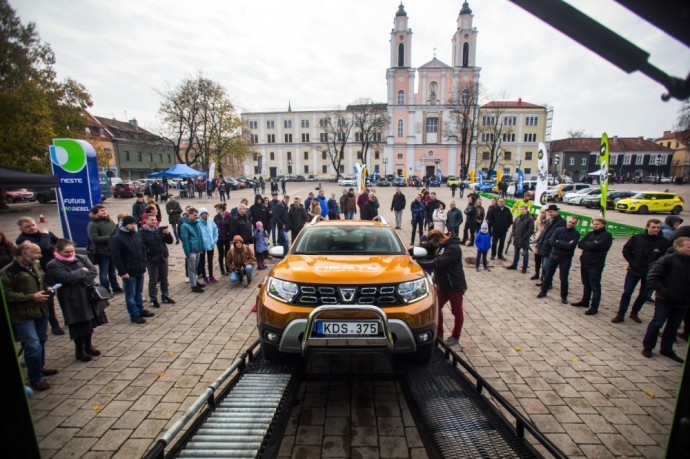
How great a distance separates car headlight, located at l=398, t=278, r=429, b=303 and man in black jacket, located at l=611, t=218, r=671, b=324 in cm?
459

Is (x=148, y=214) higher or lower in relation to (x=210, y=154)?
lower

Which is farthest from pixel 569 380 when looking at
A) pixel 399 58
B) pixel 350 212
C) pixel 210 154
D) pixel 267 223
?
pixel 399 58

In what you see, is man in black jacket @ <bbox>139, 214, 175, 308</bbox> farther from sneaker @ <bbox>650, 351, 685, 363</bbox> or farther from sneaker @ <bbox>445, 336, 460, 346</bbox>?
sneaker @ <bbox>650, 351, 685, 363</bbox>

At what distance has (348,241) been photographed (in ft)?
15.3

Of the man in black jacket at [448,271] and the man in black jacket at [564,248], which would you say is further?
the man in black jacket at [564,248]

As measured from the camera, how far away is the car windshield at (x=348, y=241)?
4447mm

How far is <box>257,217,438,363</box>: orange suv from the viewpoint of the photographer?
3207mm

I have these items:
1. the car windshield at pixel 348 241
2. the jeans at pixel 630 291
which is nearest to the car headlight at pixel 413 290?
the car windshield at pixel 348 241

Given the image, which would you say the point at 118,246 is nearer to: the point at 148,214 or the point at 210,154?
the point at 148,214

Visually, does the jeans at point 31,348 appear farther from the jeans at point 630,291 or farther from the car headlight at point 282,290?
the jeans at point 630,291

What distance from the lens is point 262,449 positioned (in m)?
2.55

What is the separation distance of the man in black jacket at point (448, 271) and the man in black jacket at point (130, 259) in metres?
4.85

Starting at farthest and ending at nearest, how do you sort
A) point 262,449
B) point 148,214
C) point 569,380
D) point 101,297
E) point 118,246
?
point 148,214 → point 118,246 → point 101,297 → point 569,380 → point 262,449

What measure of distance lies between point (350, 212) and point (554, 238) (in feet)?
29.8
